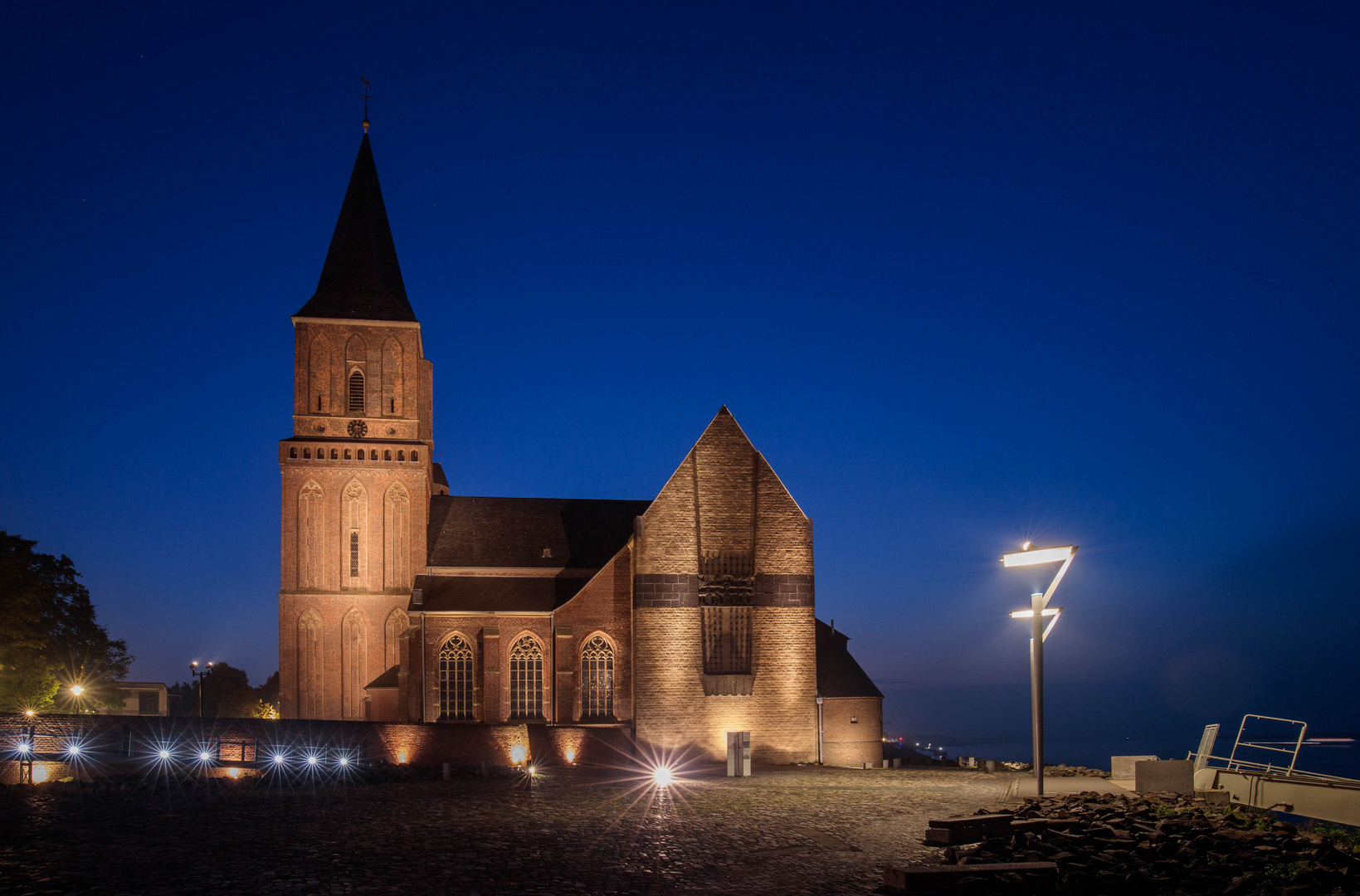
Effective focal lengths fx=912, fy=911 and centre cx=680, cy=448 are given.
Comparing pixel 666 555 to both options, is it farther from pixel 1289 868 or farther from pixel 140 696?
pixel 140 696

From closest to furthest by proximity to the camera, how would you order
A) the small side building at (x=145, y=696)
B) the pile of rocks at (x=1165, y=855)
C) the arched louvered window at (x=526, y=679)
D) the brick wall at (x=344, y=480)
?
1. the pile of rocks at (x=1165, y=855)
2. the arched louvered window at (x=526, y=679)
3. the brick wall at (x=344, y=480)
4. the small side building at (x=145, y=696)

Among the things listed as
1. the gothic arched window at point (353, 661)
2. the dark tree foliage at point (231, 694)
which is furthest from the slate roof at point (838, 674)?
the dark tree foliage at point (231, 694)

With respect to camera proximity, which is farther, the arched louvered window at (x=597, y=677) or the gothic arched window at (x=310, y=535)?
the gothic arched window at (x=310, y=535)

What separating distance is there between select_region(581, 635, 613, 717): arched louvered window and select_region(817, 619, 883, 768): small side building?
896 centimetres

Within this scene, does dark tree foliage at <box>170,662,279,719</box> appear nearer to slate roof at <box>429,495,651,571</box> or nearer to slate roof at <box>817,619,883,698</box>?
slate roof at <box>429,495,651,571</box>

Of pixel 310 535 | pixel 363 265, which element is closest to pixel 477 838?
pixel 310 535

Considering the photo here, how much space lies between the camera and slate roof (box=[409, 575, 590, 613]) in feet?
123

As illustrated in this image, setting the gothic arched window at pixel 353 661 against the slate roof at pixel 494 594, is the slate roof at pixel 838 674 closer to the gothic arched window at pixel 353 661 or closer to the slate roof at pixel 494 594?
the slate roof at pixel 494 594

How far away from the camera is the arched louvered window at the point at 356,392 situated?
45.6 metres

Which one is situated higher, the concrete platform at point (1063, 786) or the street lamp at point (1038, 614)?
the street lamp at point (1038, 614)

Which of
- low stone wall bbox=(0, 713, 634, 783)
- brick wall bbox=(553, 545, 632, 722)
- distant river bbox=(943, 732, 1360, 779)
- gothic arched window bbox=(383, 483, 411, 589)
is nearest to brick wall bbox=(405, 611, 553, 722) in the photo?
brick wall bbox=(553, 545, 632, 722)

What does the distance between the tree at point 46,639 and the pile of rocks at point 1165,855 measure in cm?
4420


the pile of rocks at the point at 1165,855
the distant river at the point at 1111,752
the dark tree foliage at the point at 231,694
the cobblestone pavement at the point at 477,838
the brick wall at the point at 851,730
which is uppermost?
the pile of rocks at the point at 1165,855

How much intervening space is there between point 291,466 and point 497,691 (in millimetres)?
16076
